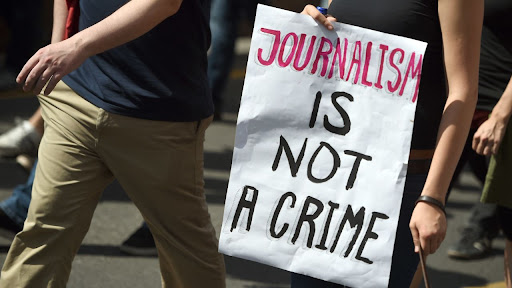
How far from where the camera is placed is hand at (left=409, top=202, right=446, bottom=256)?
8.05 ft

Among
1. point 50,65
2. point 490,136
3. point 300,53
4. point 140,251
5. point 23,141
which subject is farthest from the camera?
point 23,141

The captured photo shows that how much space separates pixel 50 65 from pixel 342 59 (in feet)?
2.55

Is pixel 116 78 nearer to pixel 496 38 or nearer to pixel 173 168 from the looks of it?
pixel 173 168

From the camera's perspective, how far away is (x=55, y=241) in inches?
119

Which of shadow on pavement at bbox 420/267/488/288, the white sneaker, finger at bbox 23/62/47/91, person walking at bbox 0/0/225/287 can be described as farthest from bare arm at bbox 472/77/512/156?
the white sneaker

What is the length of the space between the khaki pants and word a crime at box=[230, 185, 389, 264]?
0.49 meters

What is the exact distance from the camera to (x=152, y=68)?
9.78 feet

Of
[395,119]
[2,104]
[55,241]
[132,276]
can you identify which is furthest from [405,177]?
[2,104]

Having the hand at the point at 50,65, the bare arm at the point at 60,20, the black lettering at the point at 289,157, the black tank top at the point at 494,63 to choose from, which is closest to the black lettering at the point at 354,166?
the black lettering at the point at 289,157

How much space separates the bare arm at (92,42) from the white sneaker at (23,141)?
2.40 meters

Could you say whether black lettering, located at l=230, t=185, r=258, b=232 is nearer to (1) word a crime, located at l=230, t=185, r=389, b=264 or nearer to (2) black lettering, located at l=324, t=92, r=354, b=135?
(1) word a crime, located at l=230, t=185, r=389, b=264

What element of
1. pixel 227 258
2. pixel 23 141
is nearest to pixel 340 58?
pixel 227 258

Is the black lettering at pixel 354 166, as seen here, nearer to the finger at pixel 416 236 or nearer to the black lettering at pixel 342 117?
the black lettering at pixel 342 117

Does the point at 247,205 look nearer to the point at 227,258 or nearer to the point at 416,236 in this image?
the point at 416,236
